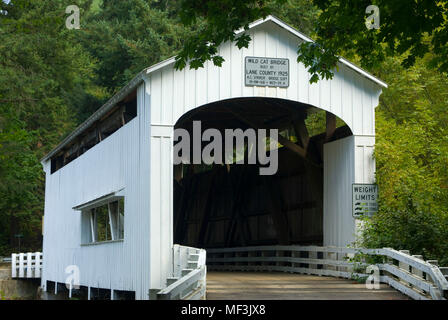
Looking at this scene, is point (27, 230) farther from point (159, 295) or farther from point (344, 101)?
point (159, 295)

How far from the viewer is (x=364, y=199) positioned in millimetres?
17031

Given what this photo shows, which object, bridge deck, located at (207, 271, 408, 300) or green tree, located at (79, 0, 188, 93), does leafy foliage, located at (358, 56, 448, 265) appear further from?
green tree, located at (79, 0, 188, 93)

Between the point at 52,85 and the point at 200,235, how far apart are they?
20.0m

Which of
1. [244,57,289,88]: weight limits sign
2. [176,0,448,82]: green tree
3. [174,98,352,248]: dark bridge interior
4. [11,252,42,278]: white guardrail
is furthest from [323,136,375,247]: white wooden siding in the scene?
[11,252,42,278]: white guardrail

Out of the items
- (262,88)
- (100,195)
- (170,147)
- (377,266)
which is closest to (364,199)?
(377,266)

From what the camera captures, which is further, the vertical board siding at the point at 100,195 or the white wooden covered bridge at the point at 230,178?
the vertical board siding at the point at 100,195

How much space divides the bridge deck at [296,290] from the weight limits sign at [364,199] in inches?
84.4

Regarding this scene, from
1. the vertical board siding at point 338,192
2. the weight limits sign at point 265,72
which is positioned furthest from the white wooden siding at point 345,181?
the weight limits sign at point 265,72

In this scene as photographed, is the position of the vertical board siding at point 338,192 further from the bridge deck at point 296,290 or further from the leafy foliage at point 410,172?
the bridge deck at point 296,290

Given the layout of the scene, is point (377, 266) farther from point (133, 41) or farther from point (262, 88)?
point (133, 41)

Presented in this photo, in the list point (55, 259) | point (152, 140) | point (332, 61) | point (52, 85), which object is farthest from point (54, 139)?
point (332, 61)

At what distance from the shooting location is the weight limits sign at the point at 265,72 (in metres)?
16.6

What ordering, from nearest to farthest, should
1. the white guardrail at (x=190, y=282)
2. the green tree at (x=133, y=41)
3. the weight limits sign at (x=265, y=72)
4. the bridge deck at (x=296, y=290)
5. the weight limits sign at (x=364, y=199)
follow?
the white guardrail at (x=190, y=282), the bridge deck at (x=296, y=290), the weight limits sign at (x=265, y=72), the weight limits sign at (x=364, y=199), the green tree at (x=133, y=41)

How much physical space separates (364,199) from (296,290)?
14.2 feet
